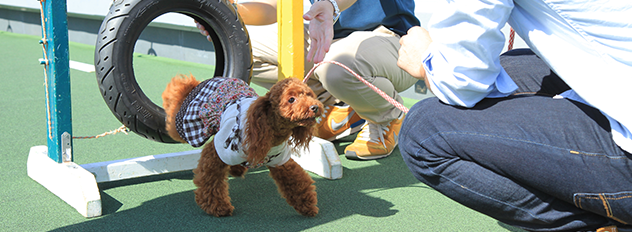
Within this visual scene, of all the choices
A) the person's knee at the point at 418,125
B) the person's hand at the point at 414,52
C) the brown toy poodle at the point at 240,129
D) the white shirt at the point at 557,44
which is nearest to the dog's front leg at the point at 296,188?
the brown toy poodle at the point at 240,129

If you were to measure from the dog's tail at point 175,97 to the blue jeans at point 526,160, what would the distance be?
825mm

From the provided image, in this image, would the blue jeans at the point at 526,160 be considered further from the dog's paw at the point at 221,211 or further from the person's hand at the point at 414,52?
the dog's paw at the point at 221,211

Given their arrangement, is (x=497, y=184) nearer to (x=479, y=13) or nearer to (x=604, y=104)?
(x=604, y=104)

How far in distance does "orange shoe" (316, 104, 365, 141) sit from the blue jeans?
1161 mm

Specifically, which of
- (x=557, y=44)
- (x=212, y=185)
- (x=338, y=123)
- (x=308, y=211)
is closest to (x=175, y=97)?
(x=212, y=185)

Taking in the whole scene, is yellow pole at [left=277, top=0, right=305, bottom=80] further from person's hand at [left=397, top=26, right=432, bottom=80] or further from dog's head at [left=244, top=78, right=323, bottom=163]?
person's hand at [left=397, top=26, right=432, bottom=80]

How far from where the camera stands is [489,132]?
945 mm

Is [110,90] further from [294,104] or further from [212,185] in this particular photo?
[294,104]

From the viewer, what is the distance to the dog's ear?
129 centimetres

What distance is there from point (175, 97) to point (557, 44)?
1.17 meters

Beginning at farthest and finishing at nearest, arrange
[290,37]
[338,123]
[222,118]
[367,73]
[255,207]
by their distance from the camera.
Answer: [338,123], [367,73], [290,37], [255,207], [222,118]

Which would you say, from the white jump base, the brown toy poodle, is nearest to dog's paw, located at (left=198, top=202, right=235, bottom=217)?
the brown toy poodle

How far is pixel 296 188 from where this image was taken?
58.9 inches

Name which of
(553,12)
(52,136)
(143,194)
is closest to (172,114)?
(143,194)
